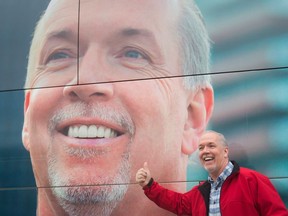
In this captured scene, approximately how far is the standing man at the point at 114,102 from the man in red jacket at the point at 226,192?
643 mm

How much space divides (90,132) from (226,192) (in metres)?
1.53

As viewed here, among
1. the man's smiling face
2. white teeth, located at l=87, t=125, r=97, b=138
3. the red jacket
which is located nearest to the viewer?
the red jacket

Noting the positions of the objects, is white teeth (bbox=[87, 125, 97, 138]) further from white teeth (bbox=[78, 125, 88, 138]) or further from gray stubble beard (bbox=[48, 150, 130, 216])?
gray stubble beard (bbox=[48, 150, 130, 216])

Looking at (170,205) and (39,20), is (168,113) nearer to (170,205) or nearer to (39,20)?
(170,205)

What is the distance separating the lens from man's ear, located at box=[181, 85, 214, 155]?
4.32m

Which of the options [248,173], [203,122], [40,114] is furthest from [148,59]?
[248,173]

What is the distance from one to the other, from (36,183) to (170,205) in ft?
4.68

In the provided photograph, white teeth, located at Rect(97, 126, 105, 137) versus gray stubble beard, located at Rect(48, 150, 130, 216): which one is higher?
white teeth, located at Rect(97, 126, 105, 137)

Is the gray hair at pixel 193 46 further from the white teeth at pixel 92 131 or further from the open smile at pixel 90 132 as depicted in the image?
the white teeth at pixel 92 131

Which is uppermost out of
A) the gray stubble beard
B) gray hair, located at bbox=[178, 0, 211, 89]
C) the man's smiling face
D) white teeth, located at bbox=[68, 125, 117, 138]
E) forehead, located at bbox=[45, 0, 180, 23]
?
forehead, located at bbox=[45, 0, 180, 23]

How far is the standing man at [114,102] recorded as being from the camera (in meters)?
4.40

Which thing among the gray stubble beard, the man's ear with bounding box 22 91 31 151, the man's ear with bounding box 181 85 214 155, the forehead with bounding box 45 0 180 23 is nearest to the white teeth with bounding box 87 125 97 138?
the gray stubble beard

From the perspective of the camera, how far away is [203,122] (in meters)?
4.33

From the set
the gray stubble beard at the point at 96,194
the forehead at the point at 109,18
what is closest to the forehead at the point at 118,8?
the forehead at the point at 109,18
